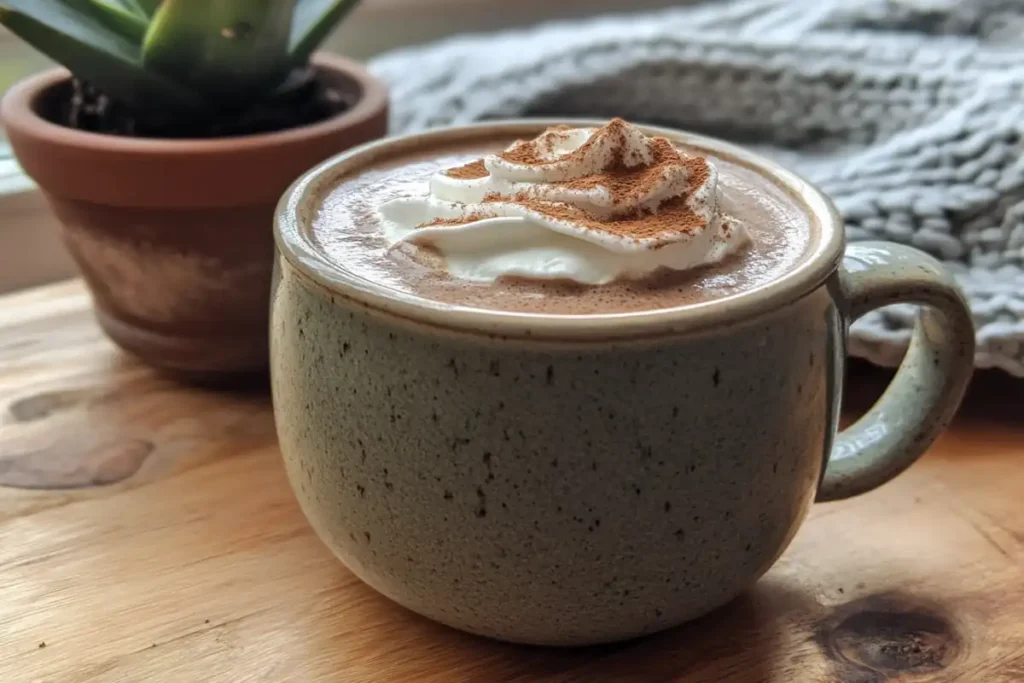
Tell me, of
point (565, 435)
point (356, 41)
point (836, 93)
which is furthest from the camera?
point (356, 41)

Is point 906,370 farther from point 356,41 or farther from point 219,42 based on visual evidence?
point 356,41

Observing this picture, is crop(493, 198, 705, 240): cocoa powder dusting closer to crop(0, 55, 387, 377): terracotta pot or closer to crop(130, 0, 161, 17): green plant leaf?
crop(0, 55, 387, 377): terracotta pot

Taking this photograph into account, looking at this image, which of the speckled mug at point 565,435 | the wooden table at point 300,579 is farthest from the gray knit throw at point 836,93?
the speckled mug at point 565,435

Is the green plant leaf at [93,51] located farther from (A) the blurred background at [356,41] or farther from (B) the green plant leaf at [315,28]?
(A) the blurred background at [356,41]

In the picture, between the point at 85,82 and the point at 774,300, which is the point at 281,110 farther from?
the point at 774,300

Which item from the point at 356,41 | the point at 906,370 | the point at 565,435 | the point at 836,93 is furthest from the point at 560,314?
the point at 356,41
